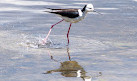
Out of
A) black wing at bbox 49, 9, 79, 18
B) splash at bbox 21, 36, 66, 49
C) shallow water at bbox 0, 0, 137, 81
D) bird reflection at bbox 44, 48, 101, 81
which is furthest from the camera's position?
black wing at bbox 49, 9, 79, 18

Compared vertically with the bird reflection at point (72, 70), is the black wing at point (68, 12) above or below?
above

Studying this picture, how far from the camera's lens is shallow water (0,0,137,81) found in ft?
18.5

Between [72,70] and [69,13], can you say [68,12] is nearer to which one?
[69,13]

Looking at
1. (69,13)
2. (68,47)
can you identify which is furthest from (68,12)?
(68,47)

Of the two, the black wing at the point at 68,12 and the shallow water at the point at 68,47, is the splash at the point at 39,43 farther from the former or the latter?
the black wing at the point at 68,12

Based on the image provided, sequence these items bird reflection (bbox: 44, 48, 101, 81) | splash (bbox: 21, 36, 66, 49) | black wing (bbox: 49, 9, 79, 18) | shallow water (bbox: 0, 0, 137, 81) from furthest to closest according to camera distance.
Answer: black wing (bbox: 49, 9, 79, 18)
splash (bbox: 21, 36, 66, 49)
shallow water (bbox: 0, 0, 137, 81)
bird reflection (bbox: 44, 48, 101, 81)

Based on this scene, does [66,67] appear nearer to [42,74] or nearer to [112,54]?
[42,74]

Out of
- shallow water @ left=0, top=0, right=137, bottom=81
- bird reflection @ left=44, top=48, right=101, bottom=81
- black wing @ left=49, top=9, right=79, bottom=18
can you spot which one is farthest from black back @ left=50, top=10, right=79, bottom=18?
bird reflection @ left=44, top=48, right=101, bottom=81

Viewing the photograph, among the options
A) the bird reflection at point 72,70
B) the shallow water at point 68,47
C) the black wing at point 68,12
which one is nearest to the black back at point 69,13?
the black wing at point 68,12

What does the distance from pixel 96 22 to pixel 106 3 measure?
3.32m

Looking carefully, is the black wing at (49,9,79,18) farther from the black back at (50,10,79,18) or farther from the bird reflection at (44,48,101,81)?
the bird reflection at (44,48,101,81)

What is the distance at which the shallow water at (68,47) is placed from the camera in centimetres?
565

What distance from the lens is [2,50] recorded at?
23.2ft

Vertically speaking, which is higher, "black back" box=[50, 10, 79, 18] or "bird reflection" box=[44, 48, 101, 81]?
"black back" box=[50, 10, 79, 18]
